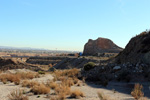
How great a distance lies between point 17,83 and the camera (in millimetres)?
12914

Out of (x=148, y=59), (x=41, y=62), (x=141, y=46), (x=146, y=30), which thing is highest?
(x=146, y=30)

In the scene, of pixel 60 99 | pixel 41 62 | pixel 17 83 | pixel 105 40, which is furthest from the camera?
pixel 105 40

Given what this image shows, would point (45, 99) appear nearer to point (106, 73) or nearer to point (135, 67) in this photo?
point (106, 73)

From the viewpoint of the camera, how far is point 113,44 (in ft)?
227

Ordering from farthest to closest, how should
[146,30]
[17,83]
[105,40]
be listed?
[105,40]
[146,30]
[17,83]

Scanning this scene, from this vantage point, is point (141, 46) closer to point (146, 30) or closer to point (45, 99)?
point (146, 30)

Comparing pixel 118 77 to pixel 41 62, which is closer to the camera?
pixel 118 77

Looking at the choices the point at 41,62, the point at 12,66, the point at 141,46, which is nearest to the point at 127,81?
the point at 141,46

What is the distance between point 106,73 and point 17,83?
8.62m

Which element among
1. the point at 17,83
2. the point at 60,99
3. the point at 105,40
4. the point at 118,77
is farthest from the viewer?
the point at 105,40

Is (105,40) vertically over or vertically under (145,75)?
over

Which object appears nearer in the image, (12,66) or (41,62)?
(12,66)

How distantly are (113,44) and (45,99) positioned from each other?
63615 millimetres

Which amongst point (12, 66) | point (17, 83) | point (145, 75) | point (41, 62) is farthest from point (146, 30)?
point (41, 62)
